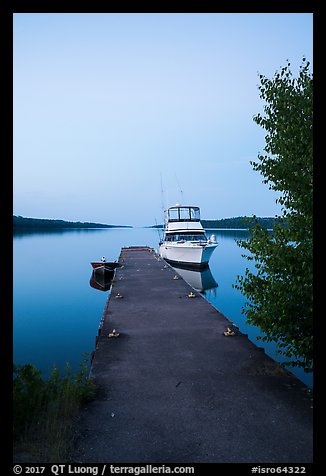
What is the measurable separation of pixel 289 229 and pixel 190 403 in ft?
12.0

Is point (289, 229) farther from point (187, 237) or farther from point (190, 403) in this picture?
point (187, 237)

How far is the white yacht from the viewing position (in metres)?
29.4

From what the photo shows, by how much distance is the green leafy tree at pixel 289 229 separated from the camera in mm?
5148

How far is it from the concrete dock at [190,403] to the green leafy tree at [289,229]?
1088mm

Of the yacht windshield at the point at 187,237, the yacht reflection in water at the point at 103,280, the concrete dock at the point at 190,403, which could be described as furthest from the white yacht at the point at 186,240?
the concrete dock at the point at 190,403

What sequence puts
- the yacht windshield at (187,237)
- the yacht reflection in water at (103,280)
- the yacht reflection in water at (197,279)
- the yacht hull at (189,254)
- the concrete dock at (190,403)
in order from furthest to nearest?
the yacht windshield at (187,237)
the yacht hull at (189,254)
the yacht reflection in water at (103,280)
the yacht reflection in water at (197,279)
the concrete dock at (190,403)

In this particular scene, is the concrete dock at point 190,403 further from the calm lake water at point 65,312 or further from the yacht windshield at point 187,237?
the yacht windshield at point 187,237

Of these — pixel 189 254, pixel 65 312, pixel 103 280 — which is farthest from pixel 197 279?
pixel 65 312

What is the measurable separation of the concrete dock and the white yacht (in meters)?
20.0

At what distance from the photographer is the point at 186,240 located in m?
32.5

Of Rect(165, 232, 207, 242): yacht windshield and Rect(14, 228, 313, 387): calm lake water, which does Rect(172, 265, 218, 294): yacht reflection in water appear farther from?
Rect(165, 232, 207, 242): yacht windshield

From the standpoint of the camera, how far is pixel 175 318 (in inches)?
425

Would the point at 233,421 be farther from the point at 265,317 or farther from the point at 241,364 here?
the point at 241,364
